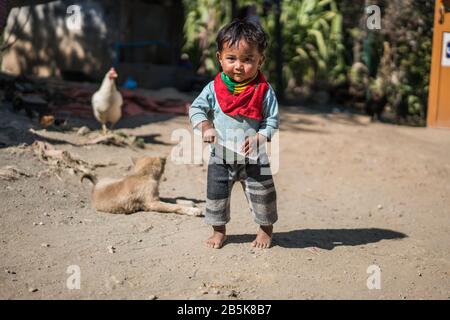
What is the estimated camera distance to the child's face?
281 cm

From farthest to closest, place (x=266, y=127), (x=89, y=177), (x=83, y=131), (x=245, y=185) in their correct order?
1. (x=83, y=131)
2. (x=89, y=177)
3. (x=245, y=185)
4. (x=266, y=127)

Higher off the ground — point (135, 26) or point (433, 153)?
point (135, 26)

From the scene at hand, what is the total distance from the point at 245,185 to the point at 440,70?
5.49 metres

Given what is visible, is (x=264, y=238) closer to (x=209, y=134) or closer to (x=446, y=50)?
(x=209, y=134)

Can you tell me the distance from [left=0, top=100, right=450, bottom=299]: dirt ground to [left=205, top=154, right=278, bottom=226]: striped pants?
20 cm

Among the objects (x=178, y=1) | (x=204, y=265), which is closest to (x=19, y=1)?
(x=204, y=265)

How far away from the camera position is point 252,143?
288 cm

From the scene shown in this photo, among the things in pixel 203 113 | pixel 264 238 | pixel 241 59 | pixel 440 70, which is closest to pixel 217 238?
pixel 264 238

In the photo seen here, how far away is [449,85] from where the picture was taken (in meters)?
7.58

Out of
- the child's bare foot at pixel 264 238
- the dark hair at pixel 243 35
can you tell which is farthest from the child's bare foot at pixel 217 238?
the dark hair at pixel 243 35

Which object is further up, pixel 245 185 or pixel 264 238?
pixel 245 185

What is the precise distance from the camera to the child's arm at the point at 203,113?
9.37 feet

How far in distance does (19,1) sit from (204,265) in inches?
142
